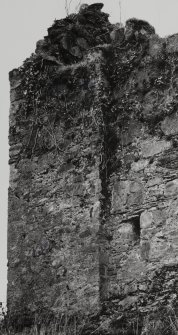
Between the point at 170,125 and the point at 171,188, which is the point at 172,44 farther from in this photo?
the point at 171,188

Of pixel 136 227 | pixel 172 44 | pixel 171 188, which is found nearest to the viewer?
pixel 171 188

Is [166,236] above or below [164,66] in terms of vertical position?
below

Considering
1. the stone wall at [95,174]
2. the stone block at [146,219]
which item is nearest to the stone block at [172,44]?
the stone wall at [95,174]

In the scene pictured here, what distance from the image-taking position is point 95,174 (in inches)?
416

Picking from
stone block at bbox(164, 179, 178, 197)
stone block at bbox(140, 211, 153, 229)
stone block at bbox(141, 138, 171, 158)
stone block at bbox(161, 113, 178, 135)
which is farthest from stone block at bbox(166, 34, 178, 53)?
stone block at bbox(140, 211, 153, 229)

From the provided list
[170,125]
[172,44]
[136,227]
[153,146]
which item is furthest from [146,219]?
[172,44]

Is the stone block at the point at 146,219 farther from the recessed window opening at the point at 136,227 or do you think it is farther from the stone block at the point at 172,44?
the stone block at the point at 172,44

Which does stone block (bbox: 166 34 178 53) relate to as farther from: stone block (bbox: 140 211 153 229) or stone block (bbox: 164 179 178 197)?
stone block (bbox: 140 211 153 229)

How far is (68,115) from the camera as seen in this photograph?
1115 cm

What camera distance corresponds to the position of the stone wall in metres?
9.98

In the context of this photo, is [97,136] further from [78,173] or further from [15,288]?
[15,288]

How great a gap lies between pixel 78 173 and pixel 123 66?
4.58 feet

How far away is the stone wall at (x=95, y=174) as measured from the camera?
32.7 ft

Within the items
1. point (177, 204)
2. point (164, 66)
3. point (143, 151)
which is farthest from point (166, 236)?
point (164, 66)
